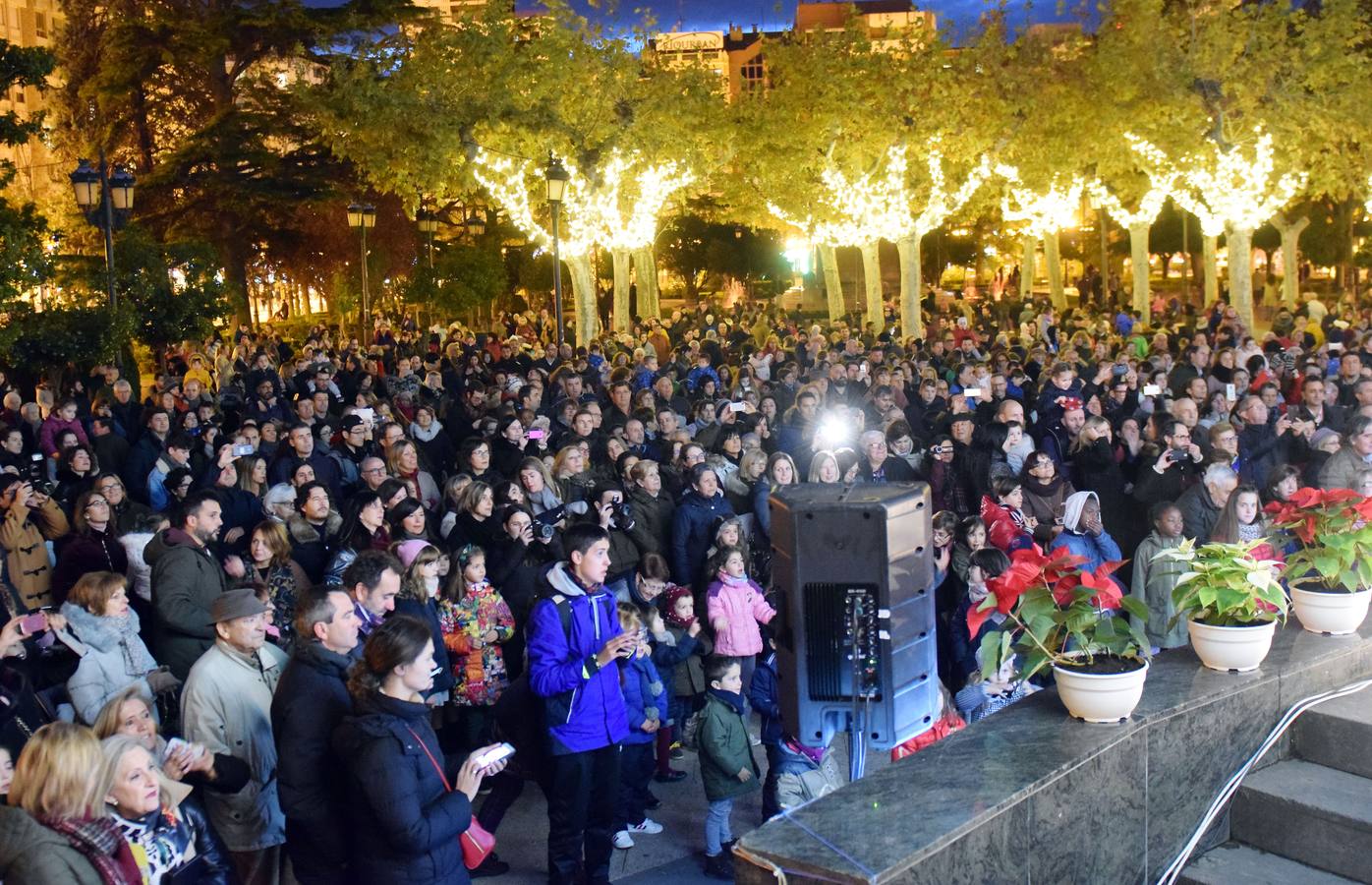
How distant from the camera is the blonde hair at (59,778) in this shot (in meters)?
4.18

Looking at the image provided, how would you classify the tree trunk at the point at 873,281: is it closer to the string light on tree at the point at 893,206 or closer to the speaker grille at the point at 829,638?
the string light on tree at the point at 893,206

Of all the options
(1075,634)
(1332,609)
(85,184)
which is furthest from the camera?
(85,184)

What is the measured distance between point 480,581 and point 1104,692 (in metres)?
4.01

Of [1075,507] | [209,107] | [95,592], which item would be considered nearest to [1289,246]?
[209,107]

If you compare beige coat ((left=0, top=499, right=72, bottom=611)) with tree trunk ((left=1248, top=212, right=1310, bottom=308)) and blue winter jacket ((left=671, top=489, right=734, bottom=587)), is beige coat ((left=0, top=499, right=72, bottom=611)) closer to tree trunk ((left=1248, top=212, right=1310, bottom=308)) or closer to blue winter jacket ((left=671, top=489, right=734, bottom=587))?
blue winter jacket ((left=671, top=489, right=734, bottom=587))

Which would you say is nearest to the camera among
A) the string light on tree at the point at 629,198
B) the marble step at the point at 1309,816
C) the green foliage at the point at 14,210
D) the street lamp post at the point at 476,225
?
the marble step at the point at 1309,816

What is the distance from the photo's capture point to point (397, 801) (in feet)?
14.8

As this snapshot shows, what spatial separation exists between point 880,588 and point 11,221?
1302cm

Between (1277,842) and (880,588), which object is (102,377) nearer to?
(880,588)

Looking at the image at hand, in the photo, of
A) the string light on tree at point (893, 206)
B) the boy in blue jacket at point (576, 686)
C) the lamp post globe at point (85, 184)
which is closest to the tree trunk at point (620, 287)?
the string light on tree at point (893, 206)

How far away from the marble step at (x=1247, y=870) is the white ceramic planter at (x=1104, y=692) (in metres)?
0.58

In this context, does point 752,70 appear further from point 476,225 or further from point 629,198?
point 629,198

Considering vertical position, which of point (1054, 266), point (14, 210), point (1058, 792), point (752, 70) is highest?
point (752, 70)

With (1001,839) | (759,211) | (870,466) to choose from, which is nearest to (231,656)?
(1001,839)
